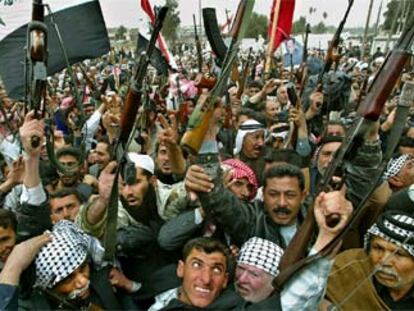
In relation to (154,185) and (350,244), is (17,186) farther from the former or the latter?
(350,244)

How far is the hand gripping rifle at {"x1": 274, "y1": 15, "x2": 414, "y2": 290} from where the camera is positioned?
1763mm

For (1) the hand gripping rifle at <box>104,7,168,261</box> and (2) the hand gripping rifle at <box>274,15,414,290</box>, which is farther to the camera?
(1) the hand gripping rifle at <box>104,7,168,261</box>

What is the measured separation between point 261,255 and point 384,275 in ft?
1.92

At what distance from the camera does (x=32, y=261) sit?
8.20 feet

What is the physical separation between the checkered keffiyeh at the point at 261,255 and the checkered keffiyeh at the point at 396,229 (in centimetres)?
48

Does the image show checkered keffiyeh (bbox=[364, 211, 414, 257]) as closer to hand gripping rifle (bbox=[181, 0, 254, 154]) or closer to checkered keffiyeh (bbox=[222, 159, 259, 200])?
hand gripping rifle (bbox=[181, 0, 254, 154])

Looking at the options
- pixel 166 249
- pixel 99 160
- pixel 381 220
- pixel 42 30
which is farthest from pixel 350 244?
pixel 99 160

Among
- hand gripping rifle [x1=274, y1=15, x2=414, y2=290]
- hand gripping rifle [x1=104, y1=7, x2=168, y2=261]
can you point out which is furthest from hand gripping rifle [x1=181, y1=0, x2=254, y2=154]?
hand gripping rifle [x1=274, y1=15, x2=414, y2=290]

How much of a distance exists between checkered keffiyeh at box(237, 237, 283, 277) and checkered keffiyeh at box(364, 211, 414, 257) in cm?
48

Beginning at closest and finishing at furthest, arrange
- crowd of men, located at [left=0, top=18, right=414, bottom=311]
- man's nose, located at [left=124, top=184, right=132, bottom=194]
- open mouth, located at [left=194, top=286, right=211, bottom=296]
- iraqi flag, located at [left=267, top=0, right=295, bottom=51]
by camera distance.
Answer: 1. crowd of men, located at [left=0, top=18, right=414, bottom=311]
2. open mouth, located at [left=194, top=286, right=211, bottom=296]
3. man's nose, located at [left=124, top=184, right=132, bottom=194]
4. iraqi flag, located at [left=267, top=0, right=295, bottom=51]

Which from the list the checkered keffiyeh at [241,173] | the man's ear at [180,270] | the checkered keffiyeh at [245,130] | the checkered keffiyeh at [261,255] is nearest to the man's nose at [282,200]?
the checkered keffiyeh at [261,255]

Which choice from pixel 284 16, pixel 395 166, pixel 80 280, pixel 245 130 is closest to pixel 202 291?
pixel 80 280

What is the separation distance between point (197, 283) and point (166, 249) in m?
0.49

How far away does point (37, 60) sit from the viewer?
2633 mm
